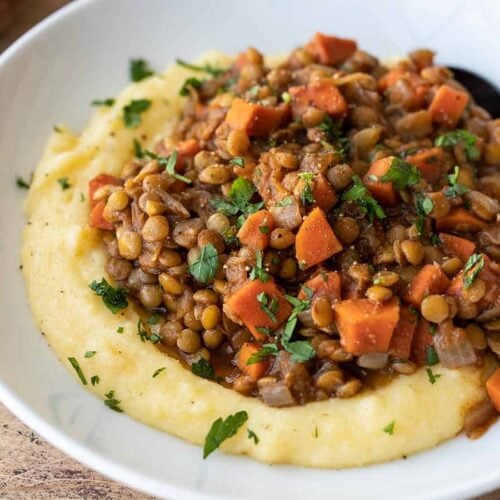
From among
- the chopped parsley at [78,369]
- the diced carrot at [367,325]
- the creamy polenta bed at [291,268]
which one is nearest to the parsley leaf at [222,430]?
the creamy polenta bed at [291,268]

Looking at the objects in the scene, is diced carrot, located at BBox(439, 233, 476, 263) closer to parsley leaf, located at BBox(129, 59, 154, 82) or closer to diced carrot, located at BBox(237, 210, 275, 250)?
diced carrot, located at BBox(237, 210, 275, 250)

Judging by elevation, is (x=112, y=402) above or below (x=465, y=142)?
below

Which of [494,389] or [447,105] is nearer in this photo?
[494,389]

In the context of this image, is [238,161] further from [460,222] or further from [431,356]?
[431,356]

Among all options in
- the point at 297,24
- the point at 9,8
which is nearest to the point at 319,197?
the point at 297,24

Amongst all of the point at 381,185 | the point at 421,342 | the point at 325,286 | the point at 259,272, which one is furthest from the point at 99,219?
the point at 421,342

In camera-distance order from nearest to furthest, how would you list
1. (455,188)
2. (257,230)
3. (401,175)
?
(257,230), (401,175), (455,188)

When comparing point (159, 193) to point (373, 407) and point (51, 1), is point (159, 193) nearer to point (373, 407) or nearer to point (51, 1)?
point (373, 407)
